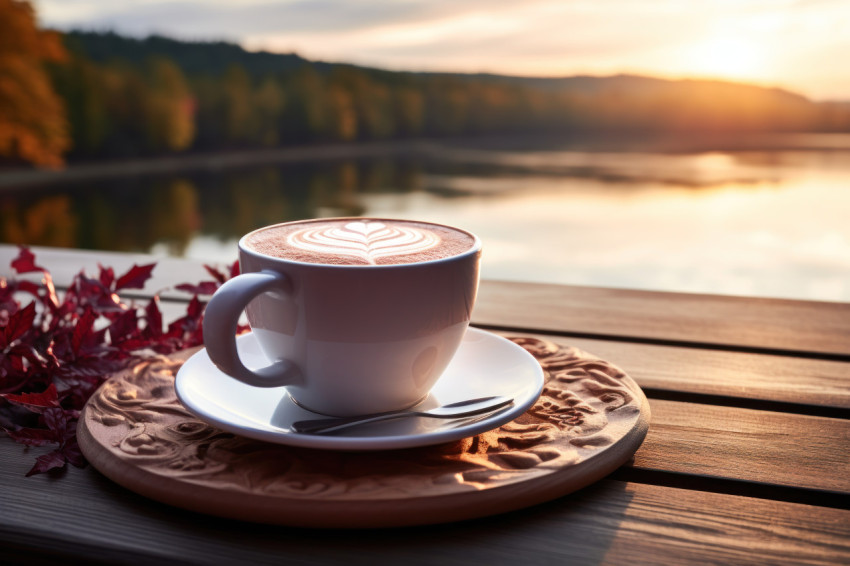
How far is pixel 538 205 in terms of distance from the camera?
54.6 ft

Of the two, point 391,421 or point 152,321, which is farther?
point 152,321

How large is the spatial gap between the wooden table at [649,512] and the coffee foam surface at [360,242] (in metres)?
0.25

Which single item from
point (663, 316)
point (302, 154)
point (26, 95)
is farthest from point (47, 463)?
point (302, 154)

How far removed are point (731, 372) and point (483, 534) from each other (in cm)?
50

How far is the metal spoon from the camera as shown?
0.59 metres

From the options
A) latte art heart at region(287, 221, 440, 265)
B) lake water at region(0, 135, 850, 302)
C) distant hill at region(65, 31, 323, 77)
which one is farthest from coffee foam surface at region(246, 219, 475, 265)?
distant hill at region(65, 31, 323, 77)

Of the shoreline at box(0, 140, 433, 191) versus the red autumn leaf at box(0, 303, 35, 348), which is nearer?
the red autumn leaf at box(0, 303, 35, 348)

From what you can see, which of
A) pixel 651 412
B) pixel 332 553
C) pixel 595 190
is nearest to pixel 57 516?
pixel 332 553

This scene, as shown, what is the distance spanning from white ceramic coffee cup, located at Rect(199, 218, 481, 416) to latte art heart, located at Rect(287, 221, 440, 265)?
5cm

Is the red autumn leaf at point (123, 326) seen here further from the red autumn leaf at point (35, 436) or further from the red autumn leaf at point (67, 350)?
the red autumn leaf at point (35, 436)

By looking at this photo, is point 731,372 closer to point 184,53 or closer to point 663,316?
point 663,316

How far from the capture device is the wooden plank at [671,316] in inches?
39.2

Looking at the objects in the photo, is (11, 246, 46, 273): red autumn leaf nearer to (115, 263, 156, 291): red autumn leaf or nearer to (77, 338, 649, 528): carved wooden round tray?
(115, 263, 156, 291): red autumn leaf

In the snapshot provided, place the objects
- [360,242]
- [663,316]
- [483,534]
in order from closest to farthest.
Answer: [483,534]
[360,242]
[663,316]
